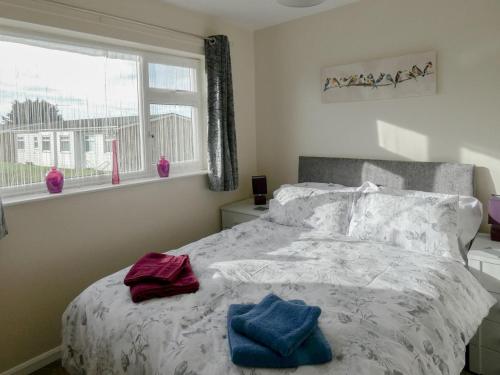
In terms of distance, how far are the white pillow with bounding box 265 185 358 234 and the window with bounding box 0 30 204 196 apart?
3.16 ft

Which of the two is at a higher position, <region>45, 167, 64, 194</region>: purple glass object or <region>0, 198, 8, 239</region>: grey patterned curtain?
<region>45, 167, 64, 194</region>: purple glass object

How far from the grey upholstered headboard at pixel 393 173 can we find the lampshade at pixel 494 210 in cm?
17

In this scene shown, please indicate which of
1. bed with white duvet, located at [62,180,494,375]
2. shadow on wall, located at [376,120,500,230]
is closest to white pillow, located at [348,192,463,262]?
bed with white duvet, located at [62,180,494,375]

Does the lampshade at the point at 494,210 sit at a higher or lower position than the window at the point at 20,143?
lower

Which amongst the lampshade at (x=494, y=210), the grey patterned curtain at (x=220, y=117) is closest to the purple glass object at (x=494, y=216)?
the lampshade at (x=494, y=210)

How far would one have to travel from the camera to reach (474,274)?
2.20 m

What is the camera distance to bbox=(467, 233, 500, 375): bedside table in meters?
2.12

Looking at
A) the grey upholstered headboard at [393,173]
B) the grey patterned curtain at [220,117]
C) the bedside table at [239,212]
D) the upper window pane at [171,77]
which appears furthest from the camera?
the bedside table at [239,212]

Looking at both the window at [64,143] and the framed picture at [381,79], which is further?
the framed picture at [381,79]

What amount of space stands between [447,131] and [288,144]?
1389 millimetres

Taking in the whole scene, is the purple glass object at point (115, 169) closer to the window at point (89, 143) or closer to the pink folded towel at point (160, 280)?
the window at point (89, 143)

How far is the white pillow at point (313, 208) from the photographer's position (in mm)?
2703

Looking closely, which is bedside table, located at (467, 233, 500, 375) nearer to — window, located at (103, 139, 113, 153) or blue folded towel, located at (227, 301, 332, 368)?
blue folded towel, located at (227, 301, 332, 368)

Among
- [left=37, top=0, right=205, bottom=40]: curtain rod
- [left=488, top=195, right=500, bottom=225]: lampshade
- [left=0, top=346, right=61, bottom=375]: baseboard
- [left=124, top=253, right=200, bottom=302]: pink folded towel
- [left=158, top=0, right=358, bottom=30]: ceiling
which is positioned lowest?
[left=0, top=346, right=61, bottom=375]: baseboard
